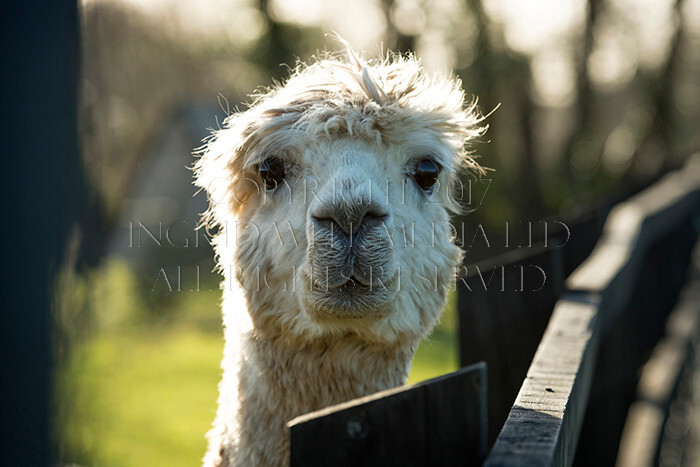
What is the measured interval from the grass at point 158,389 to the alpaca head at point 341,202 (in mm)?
484

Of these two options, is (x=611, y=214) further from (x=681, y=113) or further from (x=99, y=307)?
(x=681, y=113)

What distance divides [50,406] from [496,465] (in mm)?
758

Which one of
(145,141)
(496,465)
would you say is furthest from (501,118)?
(496,465)

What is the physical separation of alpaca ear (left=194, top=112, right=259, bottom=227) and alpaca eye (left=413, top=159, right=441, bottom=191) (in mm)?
656

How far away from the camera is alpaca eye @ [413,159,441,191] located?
2.57 metres

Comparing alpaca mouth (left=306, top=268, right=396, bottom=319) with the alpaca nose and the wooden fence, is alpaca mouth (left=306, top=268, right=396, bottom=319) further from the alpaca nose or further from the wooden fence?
the wooden fence

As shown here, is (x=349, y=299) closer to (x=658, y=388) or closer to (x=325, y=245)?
(x=325, y=245)

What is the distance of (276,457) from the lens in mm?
2244

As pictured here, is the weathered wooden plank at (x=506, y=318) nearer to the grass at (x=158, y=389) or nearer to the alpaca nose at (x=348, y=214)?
the grass at (x=158, y=389)

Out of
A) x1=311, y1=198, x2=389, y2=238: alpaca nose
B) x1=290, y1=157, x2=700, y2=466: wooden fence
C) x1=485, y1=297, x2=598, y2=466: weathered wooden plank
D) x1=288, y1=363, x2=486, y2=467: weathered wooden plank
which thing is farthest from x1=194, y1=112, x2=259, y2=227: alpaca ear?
x1=288, y1=363, x2=486, y2=467: weathered wooden plank

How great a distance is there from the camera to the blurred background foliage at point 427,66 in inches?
398

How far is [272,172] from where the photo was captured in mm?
2506

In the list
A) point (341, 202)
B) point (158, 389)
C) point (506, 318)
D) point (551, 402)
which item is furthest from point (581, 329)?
point (158, 389)

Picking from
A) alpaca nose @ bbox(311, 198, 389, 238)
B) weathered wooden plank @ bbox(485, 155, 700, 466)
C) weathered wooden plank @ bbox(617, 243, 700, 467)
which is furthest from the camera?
weathered wooden plank @ bbox(617, 243, 700, 467)
